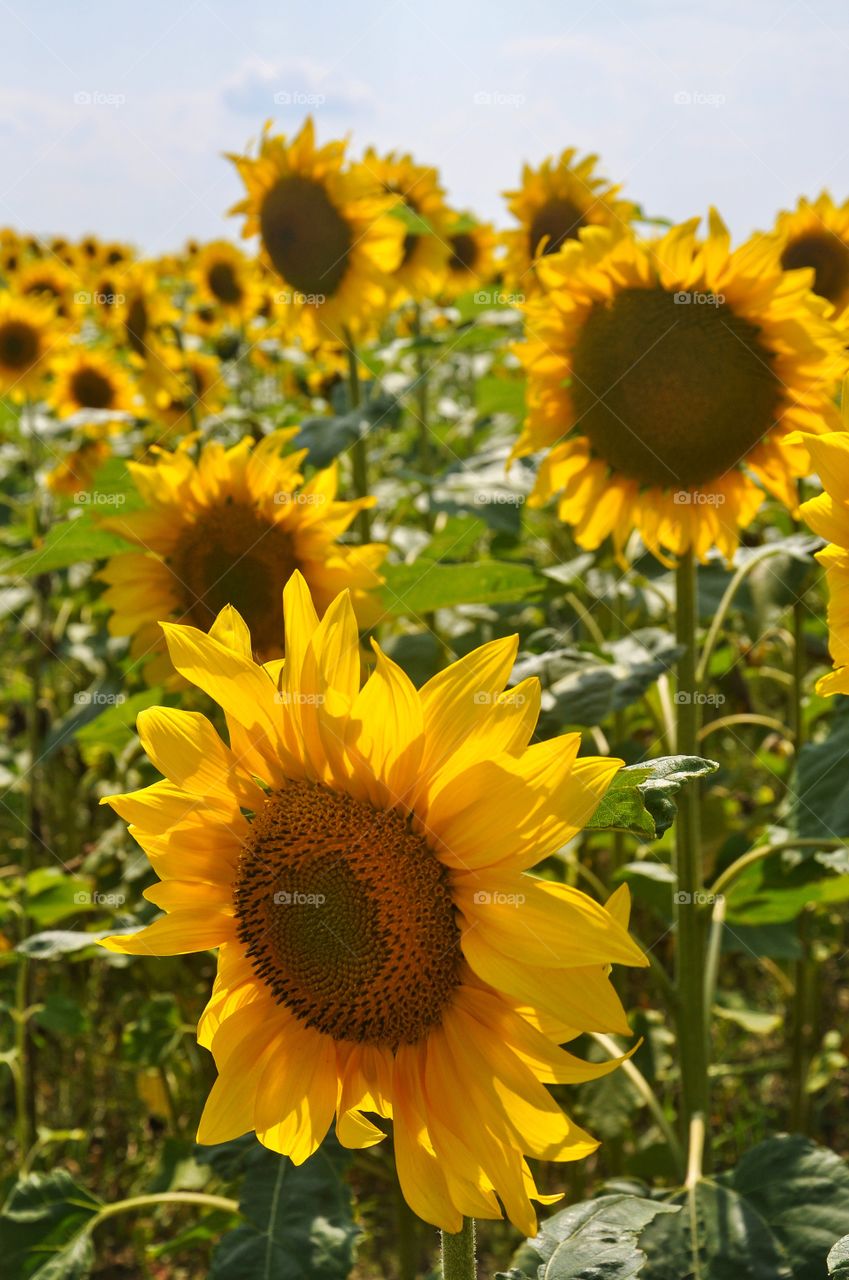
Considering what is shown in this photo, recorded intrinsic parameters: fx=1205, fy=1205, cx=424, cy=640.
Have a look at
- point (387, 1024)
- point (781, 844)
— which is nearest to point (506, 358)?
point (781, 844)

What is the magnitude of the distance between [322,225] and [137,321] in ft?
6.60

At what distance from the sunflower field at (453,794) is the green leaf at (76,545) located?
0.01m

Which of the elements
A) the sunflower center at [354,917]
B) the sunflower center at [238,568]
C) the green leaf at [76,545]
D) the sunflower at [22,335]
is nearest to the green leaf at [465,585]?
the sunflower center at [238,568]

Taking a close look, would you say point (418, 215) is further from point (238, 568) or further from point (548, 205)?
point (238, 568)

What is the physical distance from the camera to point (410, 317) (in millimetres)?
5758

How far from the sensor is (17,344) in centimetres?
543

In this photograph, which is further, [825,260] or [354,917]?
[825,260]

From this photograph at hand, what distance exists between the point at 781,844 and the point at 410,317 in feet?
14.4

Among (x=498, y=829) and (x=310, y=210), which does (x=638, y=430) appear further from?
(x=310, y=210)

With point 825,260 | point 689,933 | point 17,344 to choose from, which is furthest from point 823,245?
point 17,344

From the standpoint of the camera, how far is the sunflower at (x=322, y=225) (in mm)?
3318

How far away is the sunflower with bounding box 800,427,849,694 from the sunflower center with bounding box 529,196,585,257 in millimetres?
2846

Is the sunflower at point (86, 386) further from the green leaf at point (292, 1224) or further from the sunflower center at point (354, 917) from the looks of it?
the sunflower center at point (354, 917)

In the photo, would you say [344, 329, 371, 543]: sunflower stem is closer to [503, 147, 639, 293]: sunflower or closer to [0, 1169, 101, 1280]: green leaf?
[503, 147, 639, 293]: sunflower
